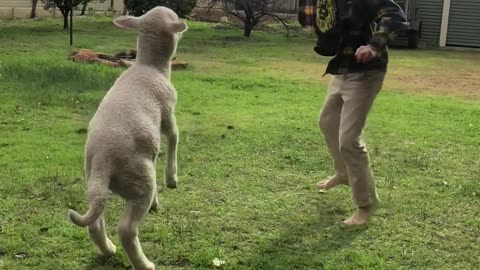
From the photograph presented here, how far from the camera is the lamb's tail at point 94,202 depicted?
2801 millimetres

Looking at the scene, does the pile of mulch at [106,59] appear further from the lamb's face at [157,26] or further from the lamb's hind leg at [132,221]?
the lamb's hind leg at [132,221]

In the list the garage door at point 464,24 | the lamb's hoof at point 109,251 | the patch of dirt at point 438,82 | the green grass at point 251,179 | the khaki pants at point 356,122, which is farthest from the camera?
the garage door at point 464,24

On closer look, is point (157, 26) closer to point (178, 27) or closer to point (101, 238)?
point (178, 27)

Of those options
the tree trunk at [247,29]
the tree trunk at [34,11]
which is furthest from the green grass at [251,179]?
the tree trunk at [34,11]

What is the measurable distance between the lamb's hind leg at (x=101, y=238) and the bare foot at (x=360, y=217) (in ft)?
5.01

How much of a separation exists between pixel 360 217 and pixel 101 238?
170 cm

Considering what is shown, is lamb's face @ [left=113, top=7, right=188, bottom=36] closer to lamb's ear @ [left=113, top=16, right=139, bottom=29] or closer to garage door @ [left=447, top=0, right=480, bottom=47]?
lamb's ear @ [left=113, top=16, right=139, bottom=29]

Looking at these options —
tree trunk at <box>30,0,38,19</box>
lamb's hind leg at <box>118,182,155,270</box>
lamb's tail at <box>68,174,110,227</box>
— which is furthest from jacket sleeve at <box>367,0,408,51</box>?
tree trunk at <box>30,0,38,19</box>

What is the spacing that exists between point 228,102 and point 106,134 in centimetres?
543

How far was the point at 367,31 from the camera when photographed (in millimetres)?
4008

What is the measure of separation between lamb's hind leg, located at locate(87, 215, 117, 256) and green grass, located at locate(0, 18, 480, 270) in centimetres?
5

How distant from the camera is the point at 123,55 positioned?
1202cm

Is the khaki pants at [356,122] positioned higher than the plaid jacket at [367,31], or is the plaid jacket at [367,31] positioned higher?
the plaid jacket at [367,31]

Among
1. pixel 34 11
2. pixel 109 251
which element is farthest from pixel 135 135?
pixel 34 11
